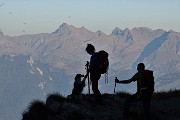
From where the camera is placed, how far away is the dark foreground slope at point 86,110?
15783 millimetres

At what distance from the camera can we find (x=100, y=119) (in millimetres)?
15469

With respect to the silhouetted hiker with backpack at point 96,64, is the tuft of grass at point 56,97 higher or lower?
lower

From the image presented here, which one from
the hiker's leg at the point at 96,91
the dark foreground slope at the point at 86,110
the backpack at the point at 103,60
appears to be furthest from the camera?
the hiker's leg at the point at 96,91

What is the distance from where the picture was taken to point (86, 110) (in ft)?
52.5

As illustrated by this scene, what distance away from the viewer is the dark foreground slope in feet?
51.8

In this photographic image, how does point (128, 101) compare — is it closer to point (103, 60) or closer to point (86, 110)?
point (86, 110)

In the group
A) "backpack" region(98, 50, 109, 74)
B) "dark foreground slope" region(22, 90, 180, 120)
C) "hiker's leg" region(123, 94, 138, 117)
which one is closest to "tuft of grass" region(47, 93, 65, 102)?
"dark foreground slope" region(22, 90, 180, 120)

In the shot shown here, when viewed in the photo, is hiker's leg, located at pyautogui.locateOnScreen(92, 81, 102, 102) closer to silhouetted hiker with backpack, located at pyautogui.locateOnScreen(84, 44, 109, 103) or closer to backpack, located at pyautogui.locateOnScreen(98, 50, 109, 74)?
silhouetted hiker with backpack, located at pyautogui.locateOnScreen(84, 44, 109, 103)

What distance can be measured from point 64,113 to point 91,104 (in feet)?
4.84

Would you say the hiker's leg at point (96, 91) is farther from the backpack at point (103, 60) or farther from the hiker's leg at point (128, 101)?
the hiker's leg at point (128, 101)

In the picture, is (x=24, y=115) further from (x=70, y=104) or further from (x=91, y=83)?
(x=91, y=83)

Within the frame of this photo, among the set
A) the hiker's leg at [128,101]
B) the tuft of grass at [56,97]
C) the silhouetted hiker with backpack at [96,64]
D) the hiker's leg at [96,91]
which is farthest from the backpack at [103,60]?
the tuft of grass at [56,97]

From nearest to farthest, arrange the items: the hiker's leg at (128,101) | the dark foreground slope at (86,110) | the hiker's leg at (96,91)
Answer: the hiker's leg at (128,101)
the dark foreground slope at (86,110)
the hiker's leg at (96,91)

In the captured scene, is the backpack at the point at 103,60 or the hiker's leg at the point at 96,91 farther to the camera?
the hiker's leg at the point at 96,91
